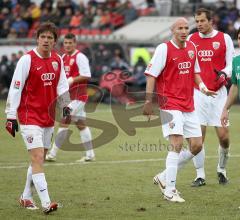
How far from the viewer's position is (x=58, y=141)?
15891 mm

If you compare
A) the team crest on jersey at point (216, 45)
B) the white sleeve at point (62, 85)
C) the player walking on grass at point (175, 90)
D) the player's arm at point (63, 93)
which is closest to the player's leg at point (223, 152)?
the team crest on jersey at point (216, 45)

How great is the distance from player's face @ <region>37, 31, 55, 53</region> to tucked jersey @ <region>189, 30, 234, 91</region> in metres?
3.24

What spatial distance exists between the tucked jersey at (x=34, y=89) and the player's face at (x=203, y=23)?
3030 millimetres

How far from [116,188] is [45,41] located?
2.93 metres

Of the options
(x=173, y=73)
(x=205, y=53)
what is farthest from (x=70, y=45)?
(x=173, y=73)

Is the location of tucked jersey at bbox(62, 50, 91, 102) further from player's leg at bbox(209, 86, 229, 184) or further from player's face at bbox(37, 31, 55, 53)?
player's face at bbox(37, 31, 55, 53)

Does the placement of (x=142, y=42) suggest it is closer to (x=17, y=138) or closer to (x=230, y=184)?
(x=17, y=138)

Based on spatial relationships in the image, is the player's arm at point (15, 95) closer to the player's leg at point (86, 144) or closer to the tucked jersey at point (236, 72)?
the tucked jersey at point (236, 72)

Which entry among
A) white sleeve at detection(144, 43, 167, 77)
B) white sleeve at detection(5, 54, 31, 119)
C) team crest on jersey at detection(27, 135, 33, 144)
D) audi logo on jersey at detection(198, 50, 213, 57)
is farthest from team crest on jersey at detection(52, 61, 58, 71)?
audi logo on jersey at detection(198, 50, 213, 57)

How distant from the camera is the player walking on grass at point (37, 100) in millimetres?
9617

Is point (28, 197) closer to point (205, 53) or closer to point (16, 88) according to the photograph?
point (16, 88)

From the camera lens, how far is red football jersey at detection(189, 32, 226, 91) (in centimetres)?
1227

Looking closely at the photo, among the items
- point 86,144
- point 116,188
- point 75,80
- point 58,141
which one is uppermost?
point 116,188

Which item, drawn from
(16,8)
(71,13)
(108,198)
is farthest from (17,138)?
(16,8)
